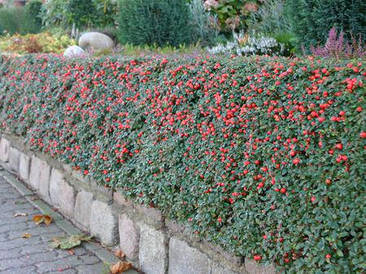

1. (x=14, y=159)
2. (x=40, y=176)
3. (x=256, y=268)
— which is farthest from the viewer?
(x=14, y=159)

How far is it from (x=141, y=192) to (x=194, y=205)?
24.8 inches

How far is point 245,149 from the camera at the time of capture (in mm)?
2812

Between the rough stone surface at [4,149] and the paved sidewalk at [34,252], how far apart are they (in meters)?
1.82

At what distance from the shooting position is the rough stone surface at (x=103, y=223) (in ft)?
13.8

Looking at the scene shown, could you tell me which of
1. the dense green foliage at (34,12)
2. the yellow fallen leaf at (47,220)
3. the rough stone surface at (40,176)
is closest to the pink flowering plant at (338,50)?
the yellow fallen leaf at (47,220)

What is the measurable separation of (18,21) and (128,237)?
12.1 m

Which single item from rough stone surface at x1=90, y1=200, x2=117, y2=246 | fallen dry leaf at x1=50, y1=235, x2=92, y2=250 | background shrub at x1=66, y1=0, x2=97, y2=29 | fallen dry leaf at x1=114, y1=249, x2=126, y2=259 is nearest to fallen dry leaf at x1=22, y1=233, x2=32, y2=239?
fallen dry leaf at x1=50, y1=235, x2=92, y2=250

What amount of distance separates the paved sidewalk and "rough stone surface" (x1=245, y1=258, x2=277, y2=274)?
4.82 feet

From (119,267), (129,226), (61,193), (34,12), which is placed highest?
(34,12)

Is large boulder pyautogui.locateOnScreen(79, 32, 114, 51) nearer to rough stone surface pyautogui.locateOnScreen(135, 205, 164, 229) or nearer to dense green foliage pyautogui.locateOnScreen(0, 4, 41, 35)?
rough stone surface pyautogui.locateOnScreen(135, 205, 164, 229)

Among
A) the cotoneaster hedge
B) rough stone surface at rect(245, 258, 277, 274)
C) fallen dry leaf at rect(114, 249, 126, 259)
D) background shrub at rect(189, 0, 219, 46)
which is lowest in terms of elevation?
fallen dry leaf at rect(114, 249, 126, 259)

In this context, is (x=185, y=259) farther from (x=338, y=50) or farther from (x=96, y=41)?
(x=96, y=41)

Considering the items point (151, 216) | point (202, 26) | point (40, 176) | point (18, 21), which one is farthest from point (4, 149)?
point (18, 21)

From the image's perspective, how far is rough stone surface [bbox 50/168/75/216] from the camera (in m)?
5.01
